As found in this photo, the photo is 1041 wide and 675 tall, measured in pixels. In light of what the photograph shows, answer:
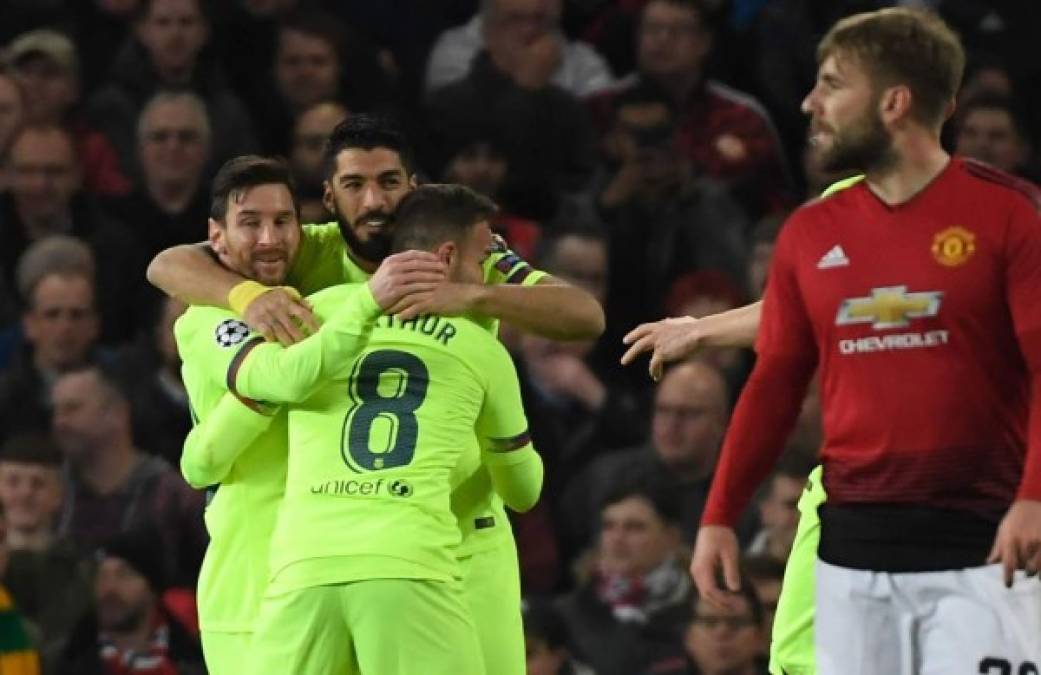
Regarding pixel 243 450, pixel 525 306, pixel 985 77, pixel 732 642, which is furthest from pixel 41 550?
pixel 985 77

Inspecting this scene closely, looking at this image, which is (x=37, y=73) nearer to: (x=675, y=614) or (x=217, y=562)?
(x=675, y=614)

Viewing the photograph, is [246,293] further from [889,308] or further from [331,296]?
[889,308]

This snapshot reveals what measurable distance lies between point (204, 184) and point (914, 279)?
519 centimetres

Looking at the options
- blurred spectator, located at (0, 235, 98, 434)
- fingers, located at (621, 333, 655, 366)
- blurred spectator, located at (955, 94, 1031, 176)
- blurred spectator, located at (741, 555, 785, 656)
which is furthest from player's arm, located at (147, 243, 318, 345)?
blurred spectator, located at (955, 94, 1031, 176)

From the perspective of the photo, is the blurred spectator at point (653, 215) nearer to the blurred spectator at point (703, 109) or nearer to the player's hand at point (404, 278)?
the blurred spectator at point (703, 109)

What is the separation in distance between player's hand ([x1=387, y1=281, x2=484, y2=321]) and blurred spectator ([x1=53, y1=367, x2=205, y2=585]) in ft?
10.8

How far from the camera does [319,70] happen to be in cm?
917

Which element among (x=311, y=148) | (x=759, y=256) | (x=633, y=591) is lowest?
(x=633, y=591)

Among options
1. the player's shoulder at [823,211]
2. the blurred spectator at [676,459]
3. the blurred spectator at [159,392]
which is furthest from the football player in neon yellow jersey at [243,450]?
the blurred spectator at [159,392]

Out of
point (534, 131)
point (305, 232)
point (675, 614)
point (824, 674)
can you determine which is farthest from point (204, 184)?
point (824, 674)

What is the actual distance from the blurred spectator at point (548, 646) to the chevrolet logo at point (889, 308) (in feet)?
12.8

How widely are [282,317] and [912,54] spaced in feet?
5.47

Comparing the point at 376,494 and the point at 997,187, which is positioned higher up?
the point at 997,187

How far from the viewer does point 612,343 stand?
28.7 feet
